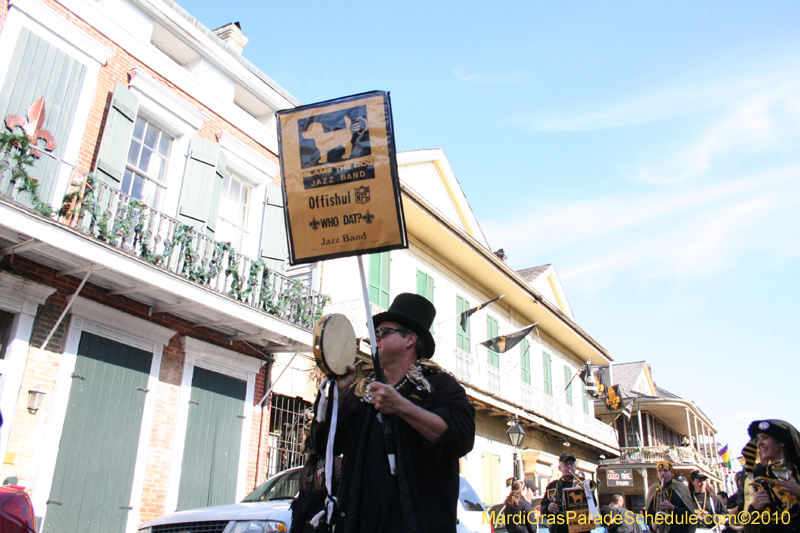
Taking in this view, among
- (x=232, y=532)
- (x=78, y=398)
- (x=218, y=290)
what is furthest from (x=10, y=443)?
(x=232, y=532)

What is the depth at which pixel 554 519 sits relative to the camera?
7.17 meters

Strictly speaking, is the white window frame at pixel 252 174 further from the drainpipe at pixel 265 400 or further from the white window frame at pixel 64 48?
the white window frame at pixel 64 48

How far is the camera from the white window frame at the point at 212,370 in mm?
9898

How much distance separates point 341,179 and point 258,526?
145 inches

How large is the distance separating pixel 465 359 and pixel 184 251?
33.0 ft

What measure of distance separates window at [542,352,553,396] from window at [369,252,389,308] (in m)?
10.6

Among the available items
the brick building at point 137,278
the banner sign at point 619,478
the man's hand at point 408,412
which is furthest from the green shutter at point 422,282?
the banner sign at point 619,478

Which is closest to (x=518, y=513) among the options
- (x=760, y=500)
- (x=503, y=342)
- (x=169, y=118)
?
(x=760, y=500)

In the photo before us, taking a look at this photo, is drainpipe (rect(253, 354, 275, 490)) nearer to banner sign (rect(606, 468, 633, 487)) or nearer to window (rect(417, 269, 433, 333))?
window (rect(417, 269, 433, 333))

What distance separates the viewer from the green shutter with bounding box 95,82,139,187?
9445 mm

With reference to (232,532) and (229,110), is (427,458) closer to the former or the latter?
(232,532)

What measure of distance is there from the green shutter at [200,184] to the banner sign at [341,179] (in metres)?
8.19

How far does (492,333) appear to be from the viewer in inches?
817

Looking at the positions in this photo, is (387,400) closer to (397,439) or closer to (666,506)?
(397,439)
